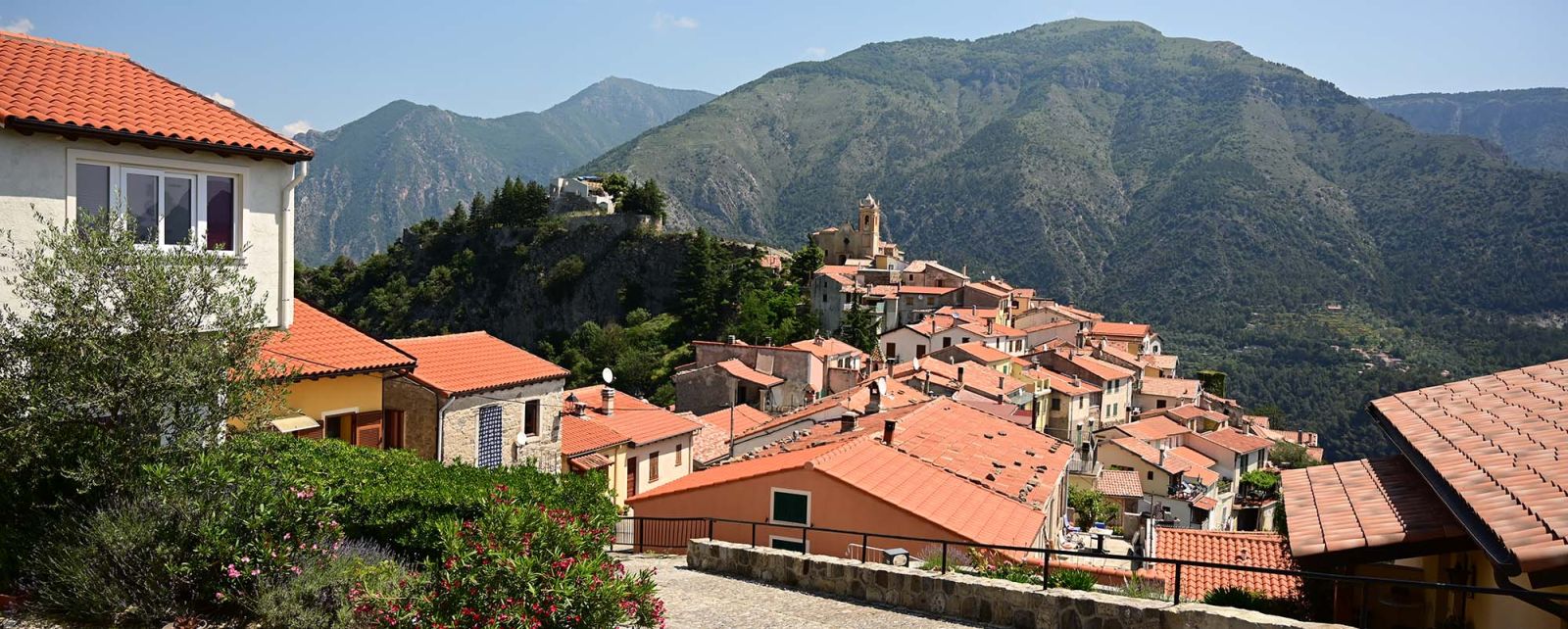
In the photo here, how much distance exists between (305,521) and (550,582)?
2.09 metres

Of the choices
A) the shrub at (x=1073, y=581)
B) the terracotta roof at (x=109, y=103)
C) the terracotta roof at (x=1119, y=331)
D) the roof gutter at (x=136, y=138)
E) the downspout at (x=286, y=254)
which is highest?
the terracotta roof at (x=109, y=103)

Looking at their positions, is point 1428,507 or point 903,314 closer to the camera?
point 1428,507

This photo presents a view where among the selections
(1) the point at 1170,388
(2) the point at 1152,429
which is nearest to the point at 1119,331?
(1) the point at 1170,388

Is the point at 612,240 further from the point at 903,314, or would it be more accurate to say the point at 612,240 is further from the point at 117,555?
the point at 117,555

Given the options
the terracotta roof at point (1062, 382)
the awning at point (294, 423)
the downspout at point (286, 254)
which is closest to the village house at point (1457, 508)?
the downspout at point (286, 254)

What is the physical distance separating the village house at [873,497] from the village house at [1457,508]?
6.09 meters

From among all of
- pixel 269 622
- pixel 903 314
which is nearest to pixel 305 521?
pixel 269 622

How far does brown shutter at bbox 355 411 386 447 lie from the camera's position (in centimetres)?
1410

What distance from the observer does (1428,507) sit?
8.09m

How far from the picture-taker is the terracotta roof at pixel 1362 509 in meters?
7.54

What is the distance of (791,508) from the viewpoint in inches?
642

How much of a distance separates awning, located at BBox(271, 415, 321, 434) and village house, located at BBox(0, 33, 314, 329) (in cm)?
225

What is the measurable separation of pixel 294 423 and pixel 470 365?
258 inches

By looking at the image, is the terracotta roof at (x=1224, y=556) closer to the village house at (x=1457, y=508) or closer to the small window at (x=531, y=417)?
the village house at (x=1457, y=508)
